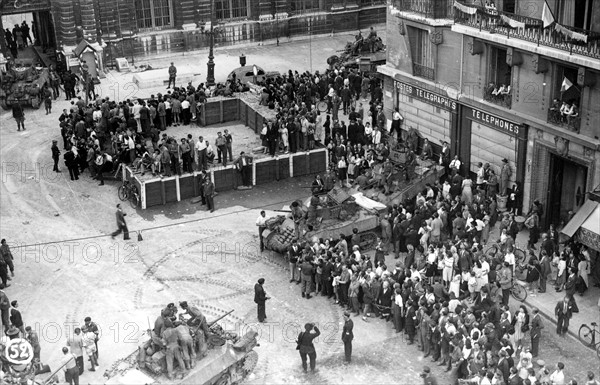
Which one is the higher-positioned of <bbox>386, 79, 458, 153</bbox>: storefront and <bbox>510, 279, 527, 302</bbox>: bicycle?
<bbox>386, 79, 458, 153</bbox>: storefront

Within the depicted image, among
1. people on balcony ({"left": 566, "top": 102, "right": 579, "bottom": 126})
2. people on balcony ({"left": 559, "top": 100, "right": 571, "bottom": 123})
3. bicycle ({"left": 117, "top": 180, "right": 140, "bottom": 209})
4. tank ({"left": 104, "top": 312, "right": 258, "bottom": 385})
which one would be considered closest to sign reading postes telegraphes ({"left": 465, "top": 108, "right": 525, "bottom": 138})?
people on balcony ({"left": 559, "top": 100, "right": 571, "bottom": 123})

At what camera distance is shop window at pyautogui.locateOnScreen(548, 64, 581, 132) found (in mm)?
33750

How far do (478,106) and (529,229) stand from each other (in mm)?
6401

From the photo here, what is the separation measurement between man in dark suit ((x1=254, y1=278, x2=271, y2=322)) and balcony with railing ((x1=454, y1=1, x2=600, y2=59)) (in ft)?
44.2

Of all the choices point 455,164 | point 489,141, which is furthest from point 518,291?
point 455,164

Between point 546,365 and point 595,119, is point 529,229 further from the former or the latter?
point 546,365

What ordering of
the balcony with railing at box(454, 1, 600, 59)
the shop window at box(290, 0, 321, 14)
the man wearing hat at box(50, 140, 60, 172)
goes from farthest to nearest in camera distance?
the shop window at box(290, 0, 321, 14)
the man wearing hat at box(50, 140, 60, 172)
the balcony with railing at box(454, 1, 600, 59)

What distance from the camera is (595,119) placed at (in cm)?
3309

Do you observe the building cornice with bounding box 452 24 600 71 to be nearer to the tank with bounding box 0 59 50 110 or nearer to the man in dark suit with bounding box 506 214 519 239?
the man in dark suit with bounding box 506 214 519 239

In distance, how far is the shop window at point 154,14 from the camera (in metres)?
60.7

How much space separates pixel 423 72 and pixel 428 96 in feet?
3.78

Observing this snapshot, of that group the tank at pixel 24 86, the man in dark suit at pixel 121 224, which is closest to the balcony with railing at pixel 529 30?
the man in dark suit at pixel 121 224

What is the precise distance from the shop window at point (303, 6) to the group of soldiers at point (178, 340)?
41232 mm

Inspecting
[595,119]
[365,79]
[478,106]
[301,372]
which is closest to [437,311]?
[301,372]
